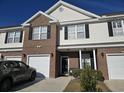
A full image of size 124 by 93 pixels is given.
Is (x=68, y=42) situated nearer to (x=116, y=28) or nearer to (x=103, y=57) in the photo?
(x=103, y=57)

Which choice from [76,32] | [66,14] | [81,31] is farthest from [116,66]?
[66,14]

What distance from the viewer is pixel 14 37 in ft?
56.5

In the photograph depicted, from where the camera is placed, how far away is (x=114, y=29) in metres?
13.6

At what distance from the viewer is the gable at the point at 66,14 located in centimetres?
1574

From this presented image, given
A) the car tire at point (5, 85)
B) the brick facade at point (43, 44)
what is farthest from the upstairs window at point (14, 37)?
the car tire at point (5, 85)

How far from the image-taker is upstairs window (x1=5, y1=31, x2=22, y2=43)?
55.4 feet

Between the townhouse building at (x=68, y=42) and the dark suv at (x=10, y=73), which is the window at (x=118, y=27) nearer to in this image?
the townhouse building at (x=68, y=42)

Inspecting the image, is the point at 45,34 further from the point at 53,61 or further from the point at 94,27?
the point at 94,27

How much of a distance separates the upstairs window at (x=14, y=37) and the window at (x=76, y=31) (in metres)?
7.10

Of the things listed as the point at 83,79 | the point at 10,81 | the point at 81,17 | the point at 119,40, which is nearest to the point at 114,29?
the point at 119,40

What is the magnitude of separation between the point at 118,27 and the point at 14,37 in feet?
45.1

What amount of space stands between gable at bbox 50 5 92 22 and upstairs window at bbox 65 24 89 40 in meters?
1.36

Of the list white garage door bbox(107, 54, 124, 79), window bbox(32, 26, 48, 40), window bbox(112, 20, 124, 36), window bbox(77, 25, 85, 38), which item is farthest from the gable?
white garage door bbox(107, 54, 124, 79)

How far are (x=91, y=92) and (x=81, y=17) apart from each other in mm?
11564
